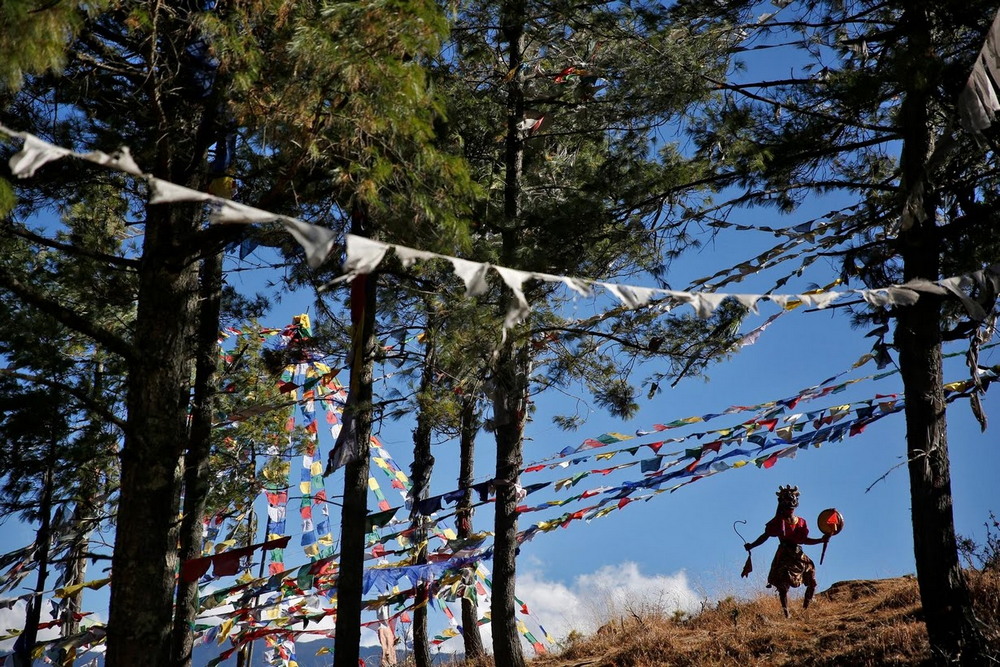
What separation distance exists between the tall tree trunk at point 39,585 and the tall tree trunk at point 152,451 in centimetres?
478

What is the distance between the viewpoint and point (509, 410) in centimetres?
1009

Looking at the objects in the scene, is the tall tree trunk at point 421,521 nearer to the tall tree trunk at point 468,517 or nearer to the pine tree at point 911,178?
the tall tree trunk at point 468,517

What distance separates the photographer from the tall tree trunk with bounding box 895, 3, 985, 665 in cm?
800

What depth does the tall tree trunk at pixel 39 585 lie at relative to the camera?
11148 millimetres

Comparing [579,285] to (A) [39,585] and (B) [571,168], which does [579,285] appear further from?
(A) [39,585]

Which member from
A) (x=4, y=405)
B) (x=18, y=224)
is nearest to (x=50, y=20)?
(x=18, y=224)

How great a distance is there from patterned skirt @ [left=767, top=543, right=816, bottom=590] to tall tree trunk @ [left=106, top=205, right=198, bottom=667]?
728cm

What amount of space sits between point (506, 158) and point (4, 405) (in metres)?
6.93

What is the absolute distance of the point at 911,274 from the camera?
9031 millimetres

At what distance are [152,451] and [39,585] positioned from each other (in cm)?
582

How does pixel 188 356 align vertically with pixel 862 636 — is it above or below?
above

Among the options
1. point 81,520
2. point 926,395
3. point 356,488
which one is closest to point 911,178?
point 926,395

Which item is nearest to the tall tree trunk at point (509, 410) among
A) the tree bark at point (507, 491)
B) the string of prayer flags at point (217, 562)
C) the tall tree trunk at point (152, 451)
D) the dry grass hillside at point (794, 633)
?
the tree bark at point (507, 491)

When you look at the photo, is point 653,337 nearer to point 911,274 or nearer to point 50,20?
point 911,274
